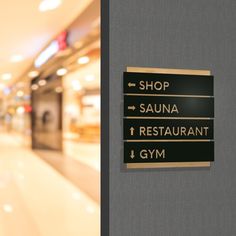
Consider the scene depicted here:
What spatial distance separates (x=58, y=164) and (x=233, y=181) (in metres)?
7.00

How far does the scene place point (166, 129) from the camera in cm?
233

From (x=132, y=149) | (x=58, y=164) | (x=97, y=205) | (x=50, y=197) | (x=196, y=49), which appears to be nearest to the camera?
(x=132, y=149)

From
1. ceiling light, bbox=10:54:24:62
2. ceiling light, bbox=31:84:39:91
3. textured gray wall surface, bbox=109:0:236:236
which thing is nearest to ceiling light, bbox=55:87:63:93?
ceiling light, bbox=31:84:39:91

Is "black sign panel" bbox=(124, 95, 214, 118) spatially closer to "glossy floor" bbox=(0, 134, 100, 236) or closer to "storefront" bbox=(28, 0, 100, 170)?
"glossy floor" bbox=(0, 134, 100, 236)

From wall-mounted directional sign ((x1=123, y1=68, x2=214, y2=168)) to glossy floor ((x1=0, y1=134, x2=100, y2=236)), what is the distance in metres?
1.73

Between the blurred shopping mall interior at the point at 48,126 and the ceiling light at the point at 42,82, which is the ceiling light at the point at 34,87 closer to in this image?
the blurred shopping mall interior at the point at 48,126

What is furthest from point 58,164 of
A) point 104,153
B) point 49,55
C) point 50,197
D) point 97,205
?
point 104,153

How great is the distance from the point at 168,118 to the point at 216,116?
367 mm

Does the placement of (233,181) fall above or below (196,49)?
below

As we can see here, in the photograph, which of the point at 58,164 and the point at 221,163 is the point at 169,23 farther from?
the point at 58,164

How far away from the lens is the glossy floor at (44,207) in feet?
12.6

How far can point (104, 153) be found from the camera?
2318 millimetres

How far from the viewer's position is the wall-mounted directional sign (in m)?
2.26

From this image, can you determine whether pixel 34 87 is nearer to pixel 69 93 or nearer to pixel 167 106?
pixel 69 93
